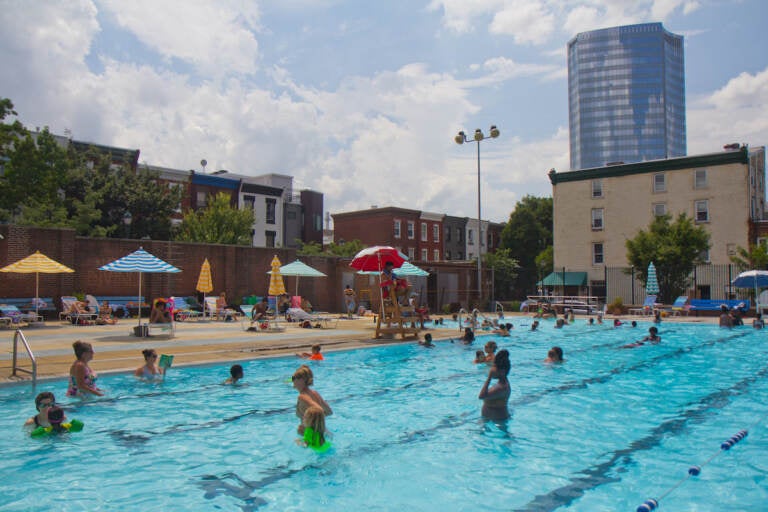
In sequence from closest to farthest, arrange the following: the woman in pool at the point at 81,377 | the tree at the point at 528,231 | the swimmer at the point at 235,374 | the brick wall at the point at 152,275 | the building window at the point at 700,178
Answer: the woman in pool at the point at 81,377 < the swimmer at the point at 235,374 < the brick wall at the point at 152,275 < the building window at the point at 700,178 < the tree at the point at 528,231

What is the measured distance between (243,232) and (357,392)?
35.2 m

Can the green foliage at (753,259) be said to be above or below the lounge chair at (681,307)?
above

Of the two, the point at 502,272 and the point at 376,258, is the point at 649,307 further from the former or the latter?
the point at 502,272

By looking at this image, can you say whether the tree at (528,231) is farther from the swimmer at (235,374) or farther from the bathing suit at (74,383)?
the bathing suit at (74,383)

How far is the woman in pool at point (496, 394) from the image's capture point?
27.7ft

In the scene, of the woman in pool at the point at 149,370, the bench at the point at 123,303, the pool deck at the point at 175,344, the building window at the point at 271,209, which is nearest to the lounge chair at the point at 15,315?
the pool deck at the point at 175,344

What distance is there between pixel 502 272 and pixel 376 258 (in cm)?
3812

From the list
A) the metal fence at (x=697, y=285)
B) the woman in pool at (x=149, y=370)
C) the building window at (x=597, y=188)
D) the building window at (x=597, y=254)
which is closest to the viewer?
the woman in pool at (x=149, y=370)

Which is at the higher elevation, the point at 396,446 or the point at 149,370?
the point at 149,370

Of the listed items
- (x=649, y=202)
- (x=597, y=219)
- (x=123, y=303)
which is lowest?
(x=123, y=303)

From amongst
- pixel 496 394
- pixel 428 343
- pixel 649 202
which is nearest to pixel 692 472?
pixel 496 394

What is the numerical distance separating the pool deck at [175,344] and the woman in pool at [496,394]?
6222 millimetres

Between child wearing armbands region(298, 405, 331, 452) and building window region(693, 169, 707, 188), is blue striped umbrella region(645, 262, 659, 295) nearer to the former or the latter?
building window region(693, 169, 707, 188)

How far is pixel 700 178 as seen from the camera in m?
43.3
